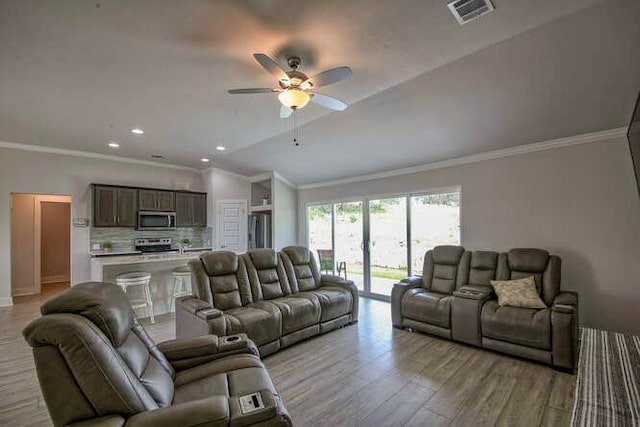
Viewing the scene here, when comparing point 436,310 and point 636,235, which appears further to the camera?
point 436,310

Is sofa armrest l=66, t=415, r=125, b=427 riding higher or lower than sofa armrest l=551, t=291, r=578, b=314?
higher

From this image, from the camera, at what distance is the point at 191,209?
6980mm

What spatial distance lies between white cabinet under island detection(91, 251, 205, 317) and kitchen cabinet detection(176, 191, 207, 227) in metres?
2.21

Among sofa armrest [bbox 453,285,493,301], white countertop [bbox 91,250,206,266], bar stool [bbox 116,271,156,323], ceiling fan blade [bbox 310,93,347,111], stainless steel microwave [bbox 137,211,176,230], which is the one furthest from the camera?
stainless steel microwave [bbox 137,211,176,230]

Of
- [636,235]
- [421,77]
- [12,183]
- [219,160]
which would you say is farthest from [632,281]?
[12,183]

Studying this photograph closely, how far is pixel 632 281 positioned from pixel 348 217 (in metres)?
4.28

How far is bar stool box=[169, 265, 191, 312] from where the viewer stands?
4645 millimetres

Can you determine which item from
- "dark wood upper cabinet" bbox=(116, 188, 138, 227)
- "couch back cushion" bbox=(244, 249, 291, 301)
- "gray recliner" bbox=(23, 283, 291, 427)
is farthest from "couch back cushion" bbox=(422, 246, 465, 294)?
"dark wood upper cabinet" bbox=(116, 188, 138, 227)

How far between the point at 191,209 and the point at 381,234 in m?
4.42

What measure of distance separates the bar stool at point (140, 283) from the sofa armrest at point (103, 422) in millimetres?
3353

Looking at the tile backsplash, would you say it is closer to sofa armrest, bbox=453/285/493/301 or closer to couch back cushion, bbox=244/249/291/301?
couch back cushion, bbox=244/249/291/301

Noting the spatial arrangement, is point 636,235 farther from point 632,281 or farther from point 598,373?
point 598,373

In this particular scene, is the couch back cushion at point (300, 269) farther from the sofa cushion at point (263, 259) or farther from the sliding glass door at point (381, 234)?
the sliding glass door at point (381, 234)

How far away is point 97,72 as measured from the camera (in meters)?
2.83
